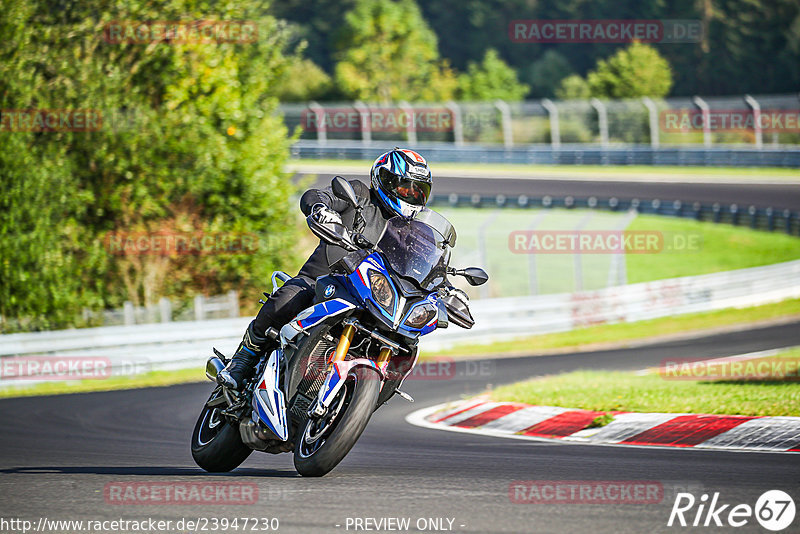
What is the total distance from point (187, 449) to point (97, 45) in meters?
16.0

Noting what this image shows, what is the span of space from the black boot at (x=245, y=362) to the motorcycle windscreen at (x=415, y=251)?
4.23ft

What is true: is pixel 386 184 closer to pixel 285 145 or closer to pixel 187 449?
pixel 187 449

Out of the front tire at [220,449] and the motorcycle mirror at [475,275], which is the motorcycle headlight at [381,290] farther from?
the front tire at [220,449]

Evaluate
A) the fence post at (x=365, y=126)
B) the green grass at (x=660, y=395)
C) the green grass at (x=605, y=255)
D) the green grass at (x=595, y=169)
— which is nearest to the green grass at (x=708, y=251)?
the green grass at (x=605, y=255)

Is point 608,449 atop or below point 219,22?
below

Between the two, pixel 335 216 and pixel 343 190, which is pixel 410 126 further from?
pixel 343 190

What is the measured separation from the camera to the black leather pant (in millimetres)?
7191

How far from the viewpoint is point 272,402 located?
6.82m

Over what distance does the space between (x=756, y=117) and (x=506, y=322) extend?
2362 centimetres

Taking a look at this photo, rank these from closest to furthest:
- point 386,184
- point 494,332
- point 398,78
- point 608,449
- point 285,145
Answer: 1. point 386,184
2. point 608,449
3. point 494,332
4. point 285,145
5. point 398,78

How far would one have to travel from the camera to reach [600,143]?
160 ft

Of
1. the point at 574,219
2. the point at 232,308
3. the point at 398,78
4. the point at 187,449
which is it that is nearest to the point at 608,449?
the point at 187,449

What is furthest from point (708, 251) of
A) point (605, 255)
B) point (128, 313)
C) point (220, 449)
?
Result: point (220, 449)

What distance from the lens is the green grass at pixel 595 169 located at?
145 feet
